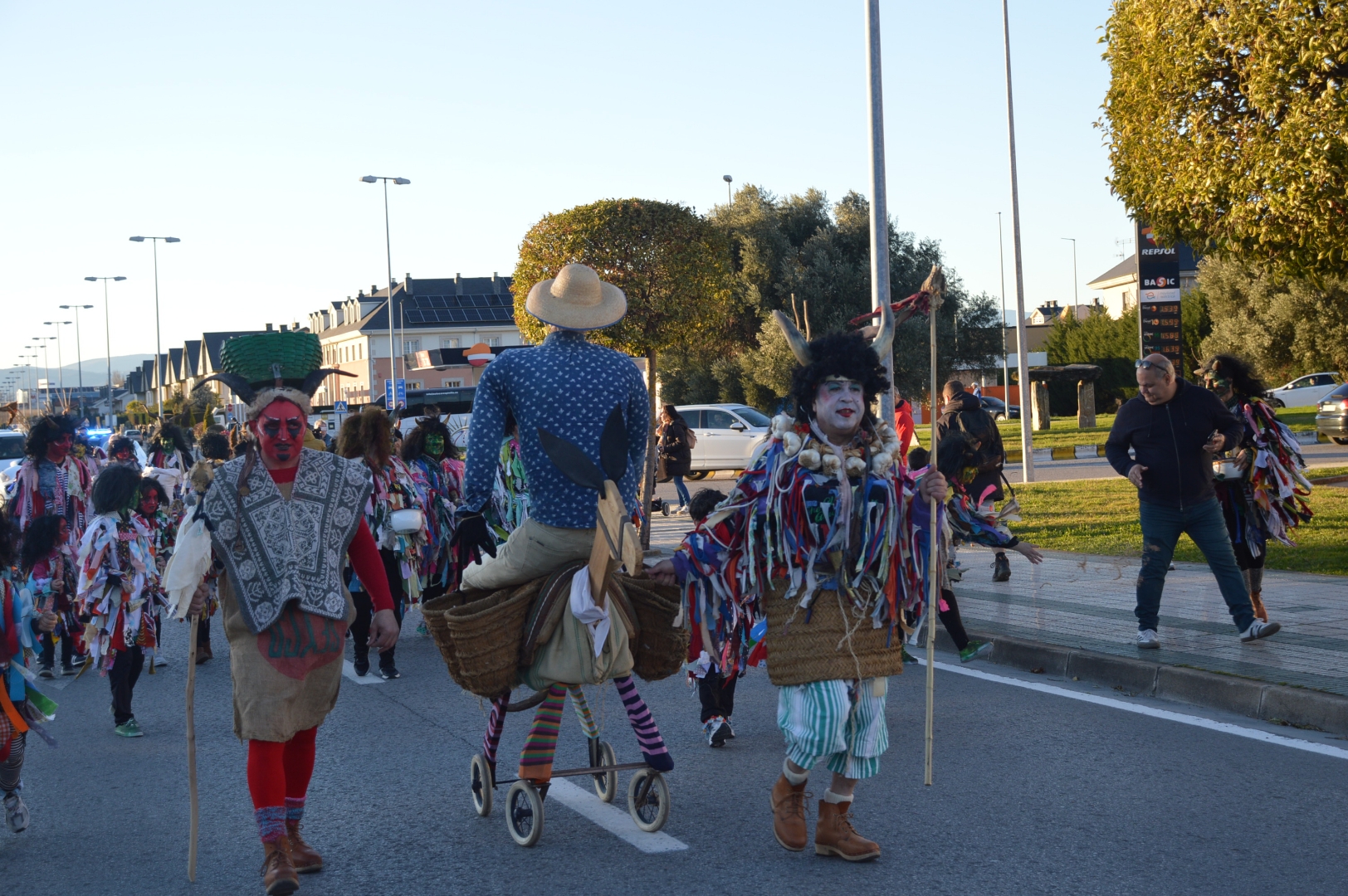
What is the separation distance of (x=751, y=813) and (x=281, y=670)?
197 centimetres

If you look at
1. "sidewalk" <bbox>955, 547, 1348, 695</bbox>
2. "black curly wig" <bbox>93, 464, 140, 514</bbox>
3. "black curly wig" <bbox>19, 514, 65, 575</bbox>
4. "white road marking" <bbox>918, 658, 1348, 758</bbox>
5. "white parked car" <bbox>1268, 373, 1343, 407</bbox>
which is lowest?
"white road marking" <bbox>918, 658, 1348, 758</bbox>

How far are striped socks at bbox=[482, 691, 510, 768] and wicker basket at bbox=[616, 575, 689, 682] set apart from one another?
1.70ft

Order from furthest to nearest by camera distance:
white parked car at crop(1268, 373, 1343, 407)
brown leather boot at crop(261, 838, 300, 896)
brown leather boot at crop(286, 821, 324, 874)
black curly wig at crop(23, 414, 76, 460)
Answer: white parked car at crop(1268, 373, 1343, 407)
black curly wig at crop(23, 414, 76, 460)
brown leather boot at crop(286, 821, 324, 874)
brown leather boot at crop(261, 838, 300, 896)

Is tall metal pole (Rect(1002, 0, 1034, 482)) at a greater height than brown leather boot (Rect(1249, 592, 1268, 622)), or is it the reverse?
tall metal pole (Rect(1002, 0, 1034, 482))

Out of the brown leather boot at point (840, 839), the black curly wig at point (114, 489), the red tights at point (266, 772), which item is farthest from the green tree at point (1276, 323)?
the red tights at point (266, 772)

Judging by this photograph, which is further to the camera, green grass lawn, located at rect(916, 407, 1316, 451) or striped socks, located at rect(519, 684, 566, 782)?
green grass lawn, located at rect(916, 407, 1316, 451)

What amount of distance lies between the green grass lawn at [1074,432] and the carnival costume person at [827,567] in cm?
2437

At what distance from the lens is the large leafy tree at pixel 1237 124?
13.0 metres

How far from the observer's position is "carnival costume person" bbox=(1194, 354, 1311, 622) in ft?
28.8

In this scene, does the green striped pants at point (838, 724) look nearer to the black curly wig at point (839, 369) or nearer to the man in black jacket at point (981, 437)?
the black curly wig at point (839, 369)

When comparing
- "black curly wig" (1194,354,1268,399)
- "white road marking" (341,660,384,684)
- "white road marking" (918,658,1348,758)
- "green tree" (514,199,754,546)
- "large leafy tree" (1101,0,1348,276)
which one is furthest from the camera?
"green tree" (514,199,754,546)

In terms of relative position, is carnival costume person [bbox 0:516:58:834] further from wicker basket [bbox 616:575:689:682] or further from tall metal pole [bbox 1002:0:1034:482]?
tall metal pole [bbox 1002:0:1034:482]

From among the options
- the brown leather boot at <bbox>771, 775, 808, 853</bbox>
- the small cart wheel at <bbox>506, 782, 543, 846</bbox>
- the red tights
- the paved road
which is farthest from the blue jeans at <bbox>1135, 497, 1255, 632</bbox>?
the red tights

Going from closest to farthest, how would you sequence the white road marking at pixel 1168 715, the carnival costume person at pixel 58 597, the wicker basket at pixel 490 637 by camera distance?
the wicker basket at pixel 490 637 < the white road marking at pixel 1168 715 < the carnival costume person at pixel 58 597
